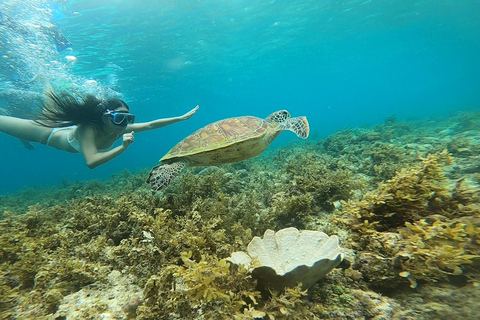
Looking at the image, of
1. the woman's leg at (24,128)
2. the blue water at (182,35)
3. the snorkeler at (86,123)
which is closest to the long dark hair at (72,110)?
the snorkeler at (86,123)

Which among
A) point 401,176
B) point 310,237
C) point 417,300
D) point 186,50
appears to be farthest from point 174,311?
point 186,50

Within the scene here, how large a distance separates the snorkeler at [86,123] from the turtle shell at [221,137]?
1.20 meters

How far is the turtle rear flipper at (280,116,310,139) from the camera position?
4.46 metres

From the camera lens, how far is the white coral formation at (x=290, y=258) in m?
1.84

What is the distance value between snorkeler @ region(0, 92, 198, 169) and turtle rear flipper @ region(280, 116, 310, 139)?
3530 mm

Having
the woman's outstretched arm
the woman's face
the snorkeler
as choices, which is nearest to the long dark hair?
the snorkeler

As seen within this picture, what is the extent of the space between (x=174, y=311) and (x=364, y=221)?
216 centimetres

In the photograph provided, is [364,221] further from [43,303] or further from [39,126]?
[39,126]

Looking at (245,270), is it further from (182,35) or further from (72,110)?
(182,35)

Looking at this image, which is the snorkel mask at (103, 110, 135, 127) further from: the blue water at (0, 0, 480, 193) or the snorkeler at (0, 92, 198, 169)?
the blue water at (0, 0, 480, 193)

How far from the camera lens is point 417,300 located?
5.66ft

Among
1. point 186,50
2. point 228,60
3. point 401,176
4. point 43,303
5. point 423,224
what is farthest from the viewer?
point 228,60

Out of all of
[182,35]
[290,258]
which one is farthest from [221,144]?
[182,35]

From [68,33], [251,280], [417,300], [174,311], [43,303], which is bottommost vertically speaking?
[417,300]
